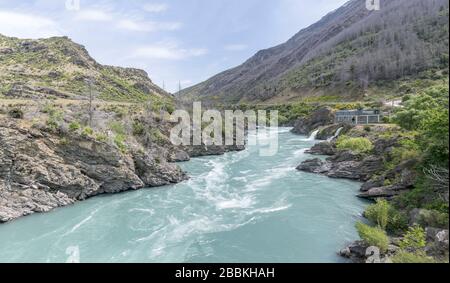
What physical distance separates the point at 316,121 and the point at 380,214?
6668cm

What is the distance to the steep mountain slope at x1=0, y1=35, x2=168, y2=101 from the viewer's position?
75.0 m

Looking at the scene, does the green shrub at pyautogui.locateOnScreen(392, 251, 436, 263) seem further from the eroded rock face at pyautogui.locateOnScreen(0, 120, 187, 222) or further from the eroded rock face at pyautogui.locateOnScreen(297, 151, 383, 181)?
the eroded rock face at pyautogui.locateOnScreen(0, 120, 187, 222)

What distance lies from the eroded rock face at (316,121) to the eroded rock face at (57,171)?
55513 mm

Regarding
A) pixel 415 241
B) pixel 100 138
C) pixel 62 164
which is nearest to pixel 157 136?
pixel 100 138

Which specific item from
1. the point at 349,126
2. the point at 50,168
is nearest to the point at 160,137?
the point at 50,168

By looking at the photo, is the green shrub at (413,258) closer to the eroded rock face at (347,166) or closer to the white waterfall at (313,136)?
the eroded rock face at (347,166)

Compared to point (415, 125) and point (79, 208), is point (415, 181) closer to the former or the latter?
point (415, 125)

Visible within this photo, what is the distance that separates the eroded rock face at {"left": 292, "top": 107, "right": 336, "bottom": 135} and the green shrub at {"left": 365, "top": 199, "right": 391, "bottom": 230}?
60.9 m

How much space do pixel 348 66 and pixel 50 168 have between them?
135687 millimetres

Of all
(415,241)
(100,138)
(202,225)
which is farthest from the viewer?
(100,138)

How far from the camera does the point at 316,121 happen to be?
89.4 m

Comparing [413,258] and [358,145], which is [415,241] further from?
[358,145]

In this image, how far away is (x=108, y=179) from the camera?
36.8 meters

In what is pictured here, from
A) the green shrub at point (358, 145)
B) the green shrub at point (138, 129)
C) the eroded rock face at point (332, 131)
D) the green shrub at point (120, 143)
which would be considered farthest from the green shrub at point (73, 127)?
the eroded rock face at point (332, 131)
